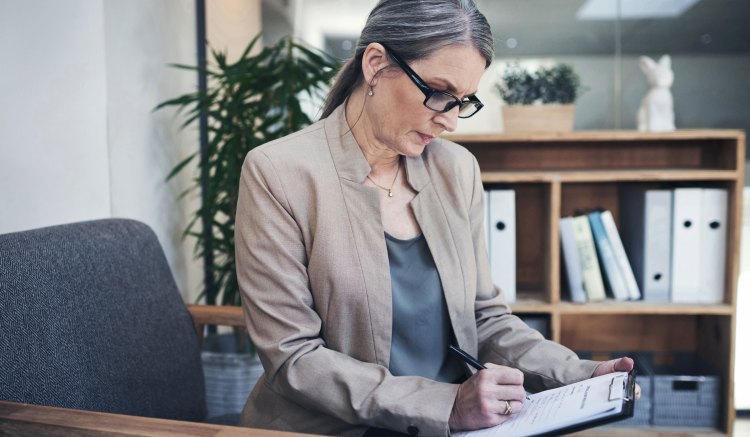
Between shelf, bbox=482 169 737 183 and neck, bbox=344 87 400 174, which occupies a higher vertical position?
neck, bbox=344 87 400 174

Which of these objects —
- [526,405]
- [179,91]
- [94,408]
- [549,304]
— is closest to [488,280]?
[526,405]

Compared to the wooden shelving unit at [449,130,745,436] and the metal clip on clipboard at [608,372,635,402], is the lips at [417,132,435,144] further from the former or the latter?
the wooden shelving unit at [449,130,745,436]

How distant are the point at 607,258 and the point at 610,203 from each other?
37 cm

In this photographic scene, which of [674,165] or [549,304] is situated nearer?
[549,304]

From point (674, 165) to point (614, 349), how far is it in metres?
0.79

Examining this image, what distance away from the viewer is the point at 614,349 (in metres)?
2.72

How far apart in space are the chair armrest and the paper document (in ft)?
2.35

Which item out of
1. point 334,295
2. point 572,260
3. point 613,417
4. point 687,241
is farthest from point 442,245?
point 687,241

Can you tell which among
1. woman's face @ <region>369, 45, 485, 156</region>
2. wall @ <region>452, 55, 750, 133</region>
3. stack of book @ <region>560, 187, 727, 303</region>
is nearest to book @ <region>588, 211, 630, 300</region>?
stack of book @ <region>560, 187, 727, 303</region>

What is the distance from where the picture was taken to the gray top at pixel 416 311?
1222 millimetres

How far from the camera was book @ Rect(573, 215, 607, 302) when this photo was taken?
2344mm

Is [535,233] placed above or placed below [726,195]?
below

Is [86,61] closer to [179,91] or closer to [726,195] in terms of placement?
[179,91]

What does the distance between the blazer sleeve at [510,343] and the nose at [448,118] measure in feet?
0.75
